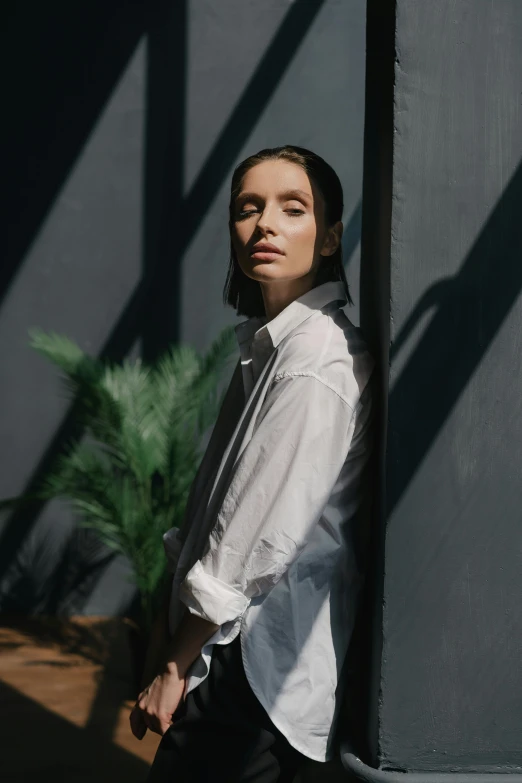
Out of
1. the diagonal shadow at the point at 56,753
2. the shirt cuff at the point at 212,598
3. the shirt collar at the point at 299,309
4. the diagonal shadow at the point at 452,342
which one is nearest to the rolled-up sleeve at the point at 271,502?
the shirt cuff at the point at 212,598

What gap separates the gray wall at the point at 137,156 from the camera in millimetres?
5176

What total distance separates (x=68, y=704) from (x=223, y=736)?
2.84m

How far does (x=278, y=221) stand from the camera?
1.75 m

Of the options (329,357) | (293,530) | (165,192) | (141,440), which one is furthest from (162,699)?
(165,192)

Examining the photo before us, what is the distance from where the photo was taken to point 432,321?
1.57 m

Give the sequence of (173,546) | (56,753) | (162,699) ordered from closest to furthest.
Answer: (162,699) → (173,546) → (56,753)

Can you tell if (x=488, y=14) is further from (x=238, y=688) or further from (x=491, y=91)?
(x=238, y=688)

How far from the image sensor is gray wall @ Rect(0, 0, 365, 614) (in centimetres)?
518

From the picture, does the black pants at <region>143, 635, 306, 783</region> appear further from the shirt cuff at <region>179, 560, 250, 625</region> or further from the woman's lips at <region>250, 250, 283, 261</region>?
the woman's lips at <region>250, 250, 283, 261</region>

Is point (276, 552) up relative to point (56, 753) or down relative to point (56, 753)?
up

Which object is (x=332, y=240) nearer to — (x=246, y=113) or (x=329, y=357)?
(x=329, y=357)

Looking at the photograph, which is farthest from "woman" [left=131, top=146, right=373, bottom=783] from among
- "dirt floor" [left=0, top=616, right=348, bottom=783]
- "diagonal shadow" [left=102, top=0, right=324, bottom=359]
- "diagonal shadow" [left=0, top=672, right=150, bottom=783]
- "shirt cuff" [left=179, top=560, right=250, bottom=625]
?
"diagonal shadow" [left=102, top=0, right=324, bottom=359]

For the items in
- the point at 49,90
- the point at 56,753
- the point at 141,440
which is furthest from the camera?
the point at 49,90

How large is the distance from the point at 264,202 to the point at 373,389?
0.40 metres
